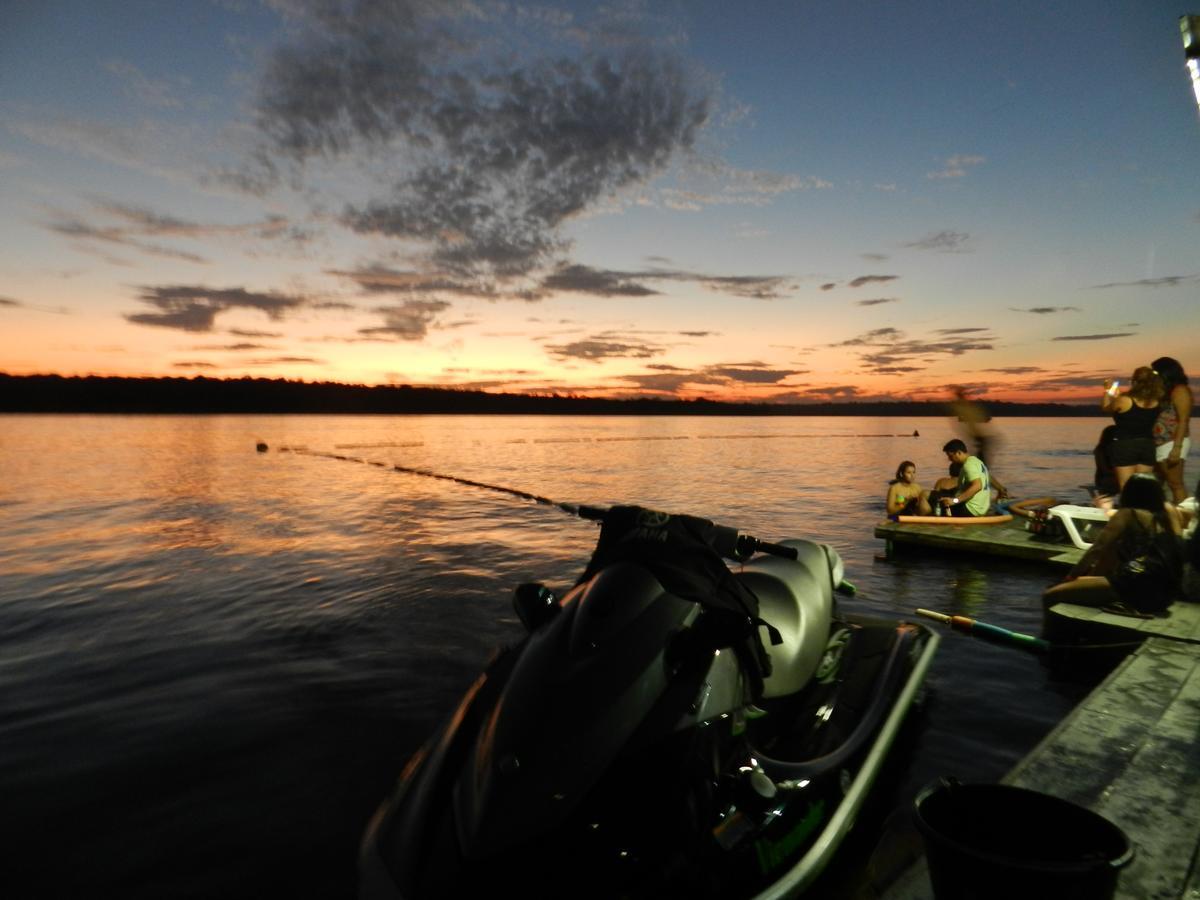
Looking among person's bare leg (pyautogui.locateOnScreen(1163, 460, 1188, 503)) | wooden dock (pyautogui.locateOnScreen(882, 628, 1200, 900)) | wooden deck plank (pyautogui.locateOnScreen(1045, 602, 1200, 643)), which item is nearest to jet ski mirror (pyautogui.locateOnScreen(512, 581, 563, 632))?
wooden dock (pyautogui.locateOnScreen(882, 628, 1200, 900))

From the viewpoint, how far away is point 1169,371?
33.1 ft

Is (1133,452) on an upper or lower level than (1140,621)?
upper

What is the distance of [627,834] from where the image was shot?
241 cm

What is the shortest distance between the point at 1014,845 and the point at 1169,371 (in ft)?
35.8

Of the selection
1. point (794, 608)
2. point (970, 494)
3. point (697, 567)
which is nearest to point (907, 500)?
point (970, 494)

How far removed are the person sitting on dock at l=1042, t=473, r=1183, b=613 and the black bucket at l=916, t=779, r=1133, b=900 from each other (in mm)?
5209

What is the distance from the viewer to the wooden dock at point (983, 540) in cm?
1232

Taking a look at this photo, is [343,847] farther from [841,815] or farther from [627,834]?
[841,815]

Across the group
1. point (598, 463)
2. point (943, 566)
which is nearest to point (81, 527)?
point (943, 566)

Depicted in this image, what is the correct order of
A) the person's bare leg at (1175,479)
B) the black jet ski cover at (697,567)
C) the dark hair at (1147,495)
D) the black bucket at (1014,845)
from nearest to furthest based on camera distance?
the black bucket at (1014,845), the black jet ski cover at (697,567), the dark hair at (1147,495), the person's bare leg at (1175,479)

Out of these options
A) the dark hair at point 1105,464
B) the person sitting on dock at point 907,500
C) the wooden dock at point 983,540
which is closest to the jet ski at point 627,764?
the dark hair at point 1105,464

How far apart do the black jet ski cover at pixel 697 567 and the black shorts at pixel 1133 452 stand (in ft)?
33.5

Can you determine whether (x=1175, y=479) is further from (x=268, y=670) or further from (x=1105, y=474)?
(x=268, y=670)

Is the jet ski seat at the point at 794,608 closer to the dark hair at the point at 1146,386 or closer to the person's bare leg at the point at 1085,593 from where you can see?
the person's bare leg at the point at 1085,593
